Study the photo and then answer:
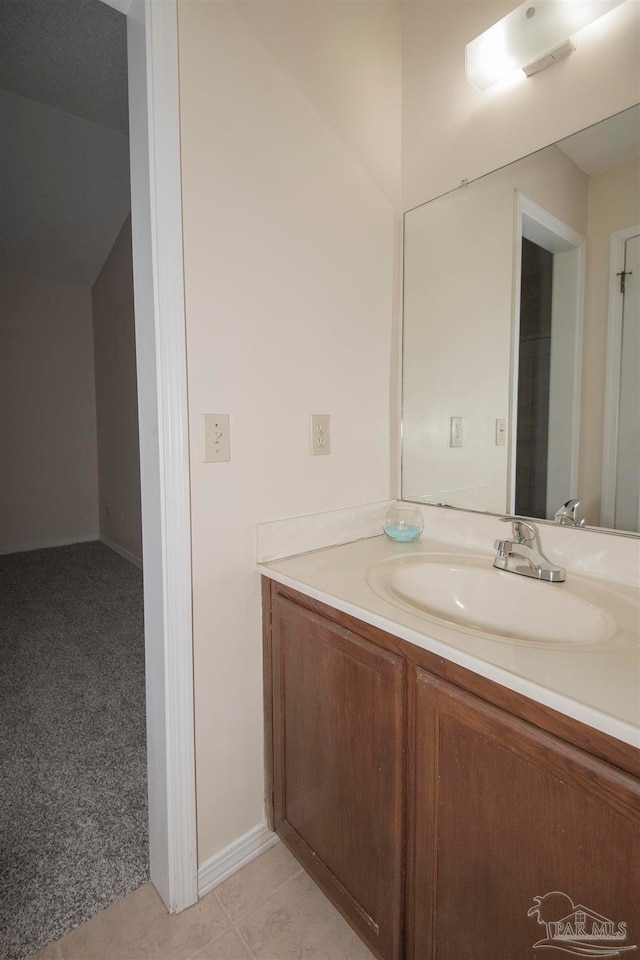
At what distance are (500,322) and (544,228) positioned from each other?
0.25 metres

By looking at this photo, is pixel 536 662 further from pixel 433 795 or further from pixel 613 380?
pixel 613 380

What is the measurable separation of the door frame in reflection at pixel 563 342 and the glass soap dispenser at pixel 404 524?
0.39 m

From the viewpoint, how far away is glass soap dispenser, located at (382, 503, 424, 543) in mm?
1436

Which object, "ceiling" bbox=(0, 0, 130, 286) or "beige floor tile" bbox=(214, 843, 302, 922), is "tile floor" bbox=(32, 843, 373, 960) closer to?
"beige floor tile" bbox=(214, 843, 302, 922)

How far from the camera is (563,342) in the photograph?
118cm

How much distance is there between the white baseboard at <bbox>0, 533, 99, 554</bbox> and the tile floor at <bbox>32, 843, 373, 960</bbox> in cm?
402

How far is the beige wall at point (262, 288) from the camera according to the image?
108cm

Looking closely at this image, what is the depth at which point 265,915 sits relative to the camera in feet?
3.64

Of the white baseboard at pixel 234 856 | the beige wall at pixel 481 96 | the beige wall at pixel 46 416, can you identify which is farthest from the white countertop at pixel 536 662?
the beige wall at pixel 46 416

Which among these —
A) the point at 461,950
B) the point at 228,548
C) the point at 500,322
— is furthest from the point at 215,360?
the point at 461,950

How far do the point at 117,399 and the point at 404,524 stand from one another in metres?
3.58

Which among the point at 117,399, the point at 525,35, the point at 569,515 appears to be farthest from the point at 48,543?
the point at 525,35

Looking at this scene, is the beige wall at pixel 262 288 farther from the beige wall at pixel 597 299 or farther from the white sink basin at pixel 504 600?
the beige wall at pixel 597 299

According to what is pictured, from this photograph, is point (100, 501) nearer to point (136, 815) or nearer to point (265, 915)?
point (136, 815)
